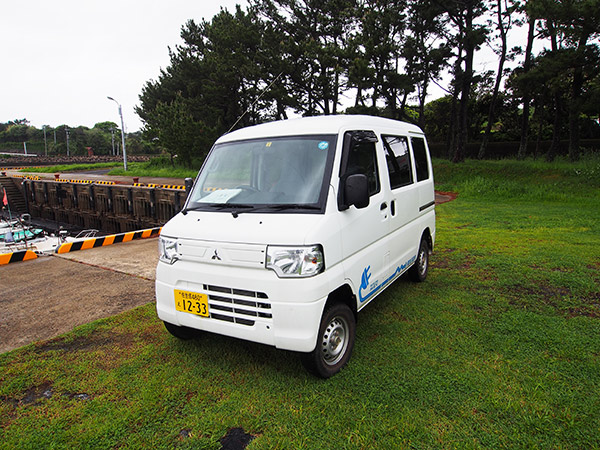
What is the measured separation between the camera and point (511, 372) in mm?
3053

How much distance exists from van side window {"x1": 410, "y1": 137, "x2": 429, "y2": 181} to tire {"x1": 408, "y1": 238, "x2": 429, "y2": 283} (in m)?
0.90

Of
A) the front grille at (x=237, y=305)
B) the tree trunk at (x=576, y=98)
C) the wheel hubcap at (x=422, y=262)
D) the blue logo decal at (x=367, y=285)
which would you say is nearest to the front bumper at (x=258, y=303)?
the front grille at (x=237, y=305)

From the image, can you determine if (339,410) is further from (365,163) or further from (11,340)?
(11,340)

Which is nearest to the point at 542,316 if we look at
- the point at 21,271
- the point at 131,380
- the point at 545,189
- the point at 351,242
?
the point at 351,242

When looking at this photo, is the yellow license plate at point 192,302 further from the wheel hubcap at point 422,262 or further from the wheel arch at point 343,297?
the wheel hubcap at point 422,262

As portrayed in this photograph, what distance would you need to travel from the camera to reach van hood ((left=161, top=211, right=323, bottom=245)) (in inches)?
108

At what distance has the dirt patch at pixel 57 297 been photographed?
13.5 ft

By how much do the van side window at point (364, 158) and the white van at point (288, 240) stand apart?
0.01 metres

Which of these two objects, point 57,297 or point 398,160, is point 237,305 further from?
point 57,297

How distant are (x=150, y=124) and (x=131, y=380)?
1449 inches

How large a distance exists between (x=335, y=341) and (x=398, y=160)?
2259mm

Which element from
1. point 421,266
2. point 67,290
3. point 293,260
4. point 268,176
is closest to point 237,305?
point 293,260

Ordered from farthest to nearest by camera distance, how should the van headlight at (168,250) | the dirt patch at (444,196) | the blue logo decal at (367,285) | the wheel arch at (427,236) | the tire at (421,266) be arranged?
the dirt patch at (444,196) < the wheel arch at (427,236) < the tire at (421,266) < the blue logo decal at (367,285) < the van headlight at (168,250)

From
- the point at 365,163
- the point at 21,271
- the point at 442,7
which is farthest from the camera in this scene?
the point at 442,7
